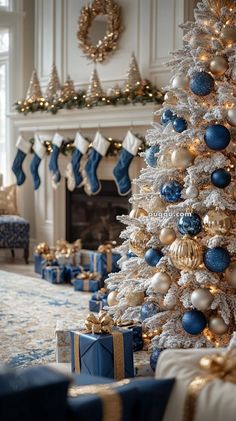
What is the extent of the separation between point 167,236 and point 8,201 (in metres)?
4.41

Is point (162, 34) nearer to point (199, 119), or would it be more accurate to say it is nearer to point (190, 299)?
point (199, 119)

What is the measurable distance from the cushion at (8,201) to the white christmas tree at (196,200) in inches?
165

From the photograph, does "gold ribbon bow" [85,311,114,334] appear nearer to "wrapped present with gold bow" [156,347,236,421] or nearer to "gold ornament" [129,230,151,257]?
"gold ornament" [129,230,151,257]

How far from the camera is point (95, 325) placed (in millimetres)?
3023

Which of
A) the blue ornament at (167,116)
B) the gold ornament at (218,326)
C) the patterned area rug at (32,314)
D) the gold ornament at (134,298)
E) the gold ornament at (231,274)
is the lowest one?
the patterned area rug at (32,314)

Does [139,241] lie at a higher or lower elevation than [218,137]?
lower

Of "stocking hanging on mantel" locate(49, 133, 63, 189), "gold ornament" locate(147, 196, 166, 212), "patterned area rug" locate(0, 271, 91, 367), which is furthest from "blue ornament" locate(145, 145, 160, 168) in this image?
"stocking hanging on mantel" locate(49, 133, 63, 189)

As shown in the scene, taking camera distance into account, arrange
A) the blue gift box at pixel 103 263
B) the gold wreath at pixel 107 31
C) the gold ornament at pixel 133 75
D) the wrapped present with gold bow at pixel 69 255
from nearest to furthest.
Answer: the blue gift box at pixel 103 263
the gold ornament at pixel 133 75
the wrapped present with gold bow at pixel 69 255
the gold wreath at pixel 107 31

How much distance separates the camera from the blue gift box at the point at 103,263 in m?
5.86

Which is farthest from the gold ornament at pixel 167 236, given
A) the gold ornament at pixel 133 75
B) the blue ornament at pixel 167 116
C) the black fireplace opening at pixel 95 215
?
the black fireplace opening at pixel 95 215

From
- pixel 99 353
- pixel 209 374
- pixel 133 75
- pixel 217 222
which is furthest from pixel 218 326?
pixel 133 75

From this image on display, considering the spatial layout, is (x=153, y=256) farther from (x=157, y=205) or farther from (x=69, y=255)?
(x=69, y=255)

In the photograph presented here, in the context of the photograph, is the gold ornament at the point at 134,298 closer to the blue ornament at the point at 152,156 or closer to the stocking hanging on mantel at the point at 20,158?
the blue ornament at the point at 152,156

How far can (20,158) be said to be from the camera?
7.29 metres
